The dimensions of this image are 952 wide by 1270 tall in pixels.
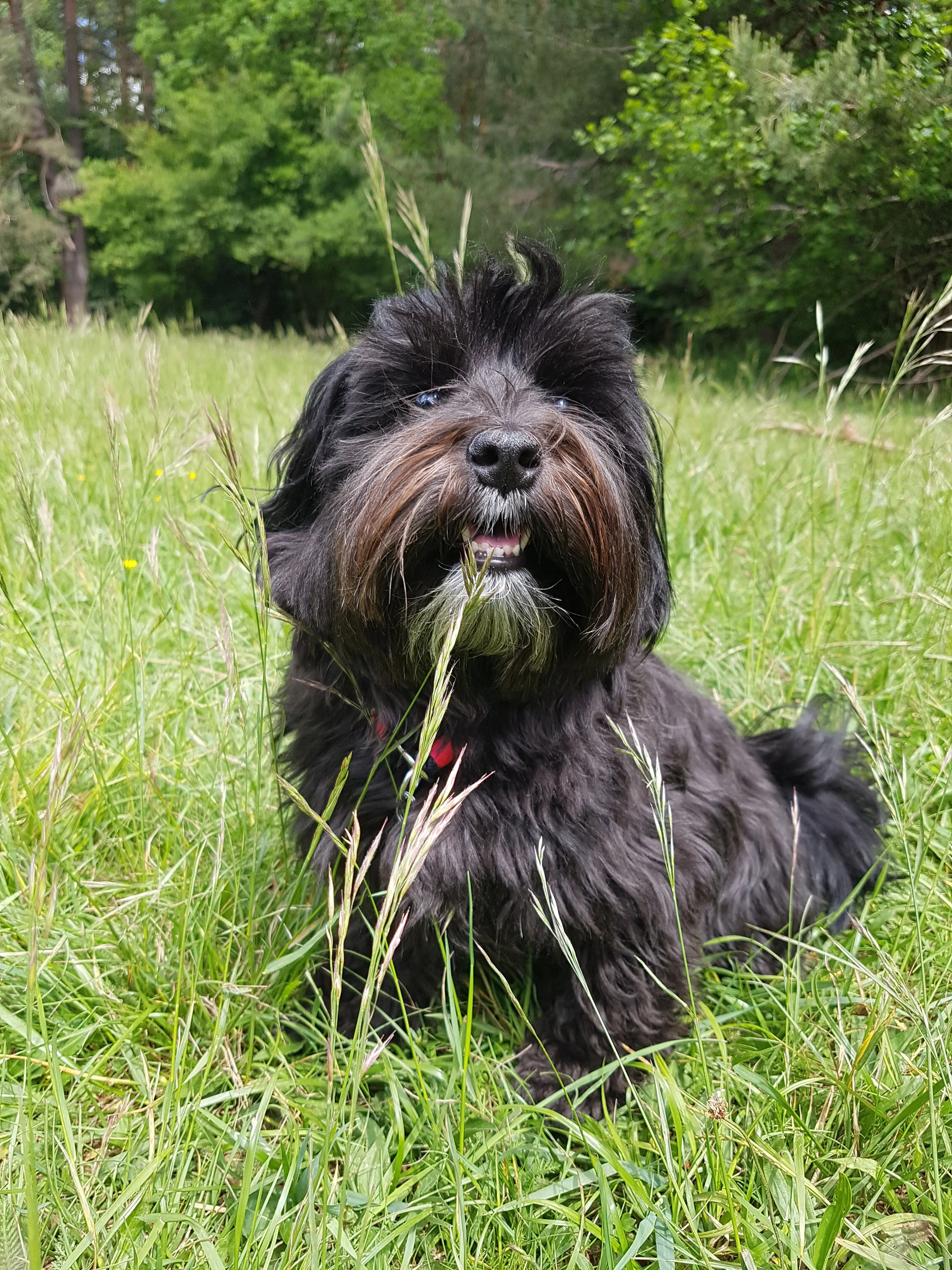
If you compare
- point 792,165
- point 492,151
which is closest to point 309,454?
point 792,165

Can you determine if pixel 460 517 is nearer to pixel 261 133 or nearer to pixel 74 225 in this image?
pixel 261 133

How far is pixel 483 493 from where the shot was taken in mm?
1562

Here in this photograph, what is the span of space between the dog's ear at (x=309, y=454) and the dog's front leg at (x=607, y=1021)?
4.04 feet

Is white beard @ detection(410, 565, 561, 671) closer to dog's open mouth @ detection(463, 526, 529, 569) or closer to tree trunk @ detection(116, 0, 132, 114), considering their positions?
dog's open mouth @ detection(463, 526, 529, 569)

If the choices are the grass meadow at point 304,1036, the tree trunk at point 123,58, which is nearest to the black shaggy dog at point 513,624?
the grass meadow at point 304,1036

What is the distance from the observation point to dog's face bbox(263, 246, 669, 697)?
5.20ft

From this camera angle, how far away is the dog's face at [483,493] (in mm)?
1584

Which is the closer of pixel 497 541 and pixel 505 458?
pixel 505 458

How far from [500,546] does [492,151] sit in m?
20.5

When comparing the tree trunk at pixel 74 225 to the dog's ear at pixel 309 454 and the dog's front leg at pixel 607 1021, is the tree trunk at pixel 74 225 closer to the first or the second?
the dog's ear at pixel 309 454

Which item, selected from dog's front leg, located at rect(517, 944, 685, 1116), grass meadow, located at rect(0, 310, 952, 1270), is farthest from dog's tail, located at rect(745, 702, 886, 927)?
dog's front leg, located at rect(517, 944, 685, 1116)

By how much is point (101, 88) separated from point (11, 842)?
22.3 meters

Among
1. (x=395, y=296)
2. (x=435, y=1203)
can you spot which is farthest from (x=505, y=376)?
(x=435, y=1203)

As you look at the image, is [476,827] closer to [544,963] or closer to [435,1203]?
[544,963]
